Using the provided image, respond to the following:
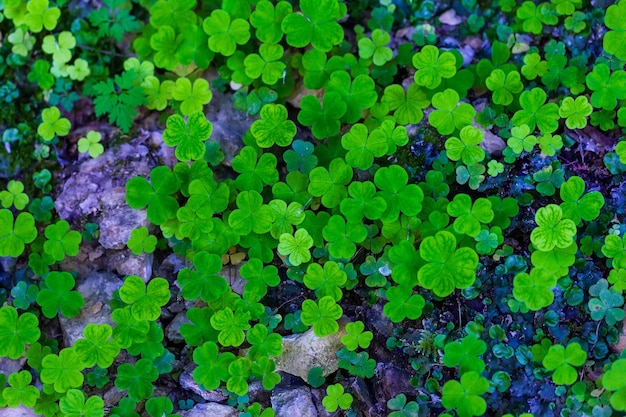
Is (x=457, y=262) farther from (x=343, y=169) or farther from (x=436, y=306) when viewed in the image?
(x=343, y=169)

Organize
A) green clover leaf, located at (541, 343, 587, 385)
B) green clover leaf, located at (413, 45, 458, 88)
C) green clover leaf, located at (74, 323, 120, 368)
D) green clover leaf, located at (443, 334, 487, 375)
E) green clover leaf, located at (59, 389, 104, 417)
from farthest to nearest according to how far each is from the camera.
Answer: green clover leaf, located at (413, 45, 458, 88)
green clover leaf, located at (74, 323, 120, 368)
green clover leaf, located at (59, 389, 104, 417)
green clover leaf, located at (443, 334, 487, 375)
green clover leaf, located at (541, 343, 587, 385)

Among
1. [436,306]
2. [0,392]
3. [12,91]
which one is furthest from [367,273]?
[12,91]

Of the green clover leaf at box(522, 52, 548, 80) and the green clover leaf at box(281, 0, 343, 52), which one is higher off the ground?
the green clover leaf at box(281, 0, 343, 52)

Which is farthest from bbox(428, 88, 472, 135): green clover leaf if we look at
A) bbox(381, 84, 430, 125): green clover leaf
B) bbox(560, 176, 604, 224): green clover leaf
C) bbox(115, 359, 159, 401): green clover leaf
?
bbox(115, 359, 159, 401): green clover leaf

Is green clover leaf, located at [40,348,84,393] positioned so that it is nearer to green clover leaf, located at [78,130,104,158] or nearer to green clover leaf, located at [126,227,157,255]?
green clover leaf, located at [126,227,157,255]

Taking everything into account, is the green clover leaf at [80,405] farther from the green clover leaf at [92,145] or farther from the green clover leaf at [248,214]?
the green clover leaf at [92,145]

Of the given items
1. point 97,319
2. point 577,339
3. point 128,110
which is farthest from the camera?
point 128,110
